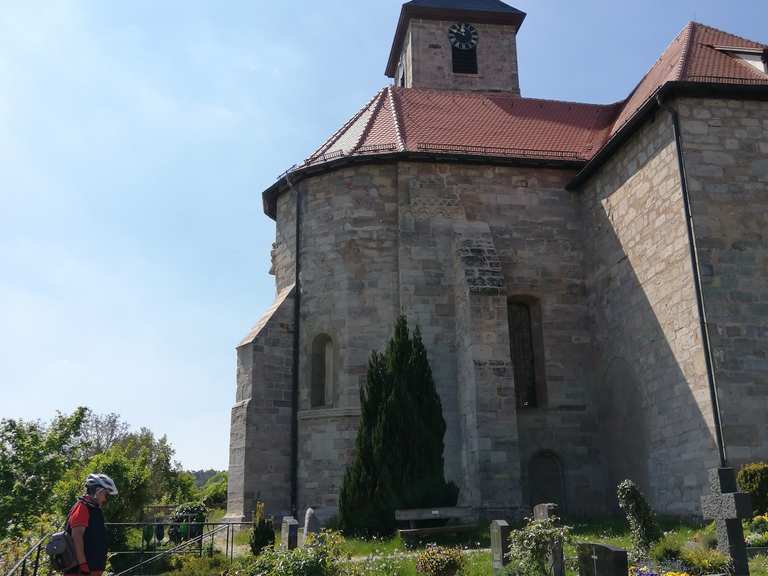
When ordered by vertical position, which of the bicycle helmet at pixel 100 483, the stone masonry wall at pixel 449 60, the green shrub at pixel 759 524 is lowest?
the green shrub at pixel 759 524

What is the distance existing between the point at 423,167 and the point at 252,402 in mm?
6793

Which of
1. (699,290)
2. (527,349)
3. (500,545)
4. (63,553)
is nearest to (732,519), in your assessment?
(500,545)

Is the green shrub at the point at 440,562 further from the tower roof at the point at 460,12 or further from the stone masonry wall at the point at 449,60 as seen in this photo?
the tower roof at the point at 460,12

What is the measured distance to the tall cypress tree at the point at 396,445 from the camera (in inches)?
523

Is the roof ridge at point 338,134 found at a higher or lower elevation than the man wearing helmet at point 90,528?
higher

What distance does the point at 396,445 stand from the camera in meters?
13.8

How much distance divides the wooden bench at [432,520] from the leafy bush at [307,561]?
3.81 metres

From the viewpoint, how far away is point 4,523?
69.8 feet

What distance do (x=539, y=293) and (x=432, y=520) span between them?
641 centimetres

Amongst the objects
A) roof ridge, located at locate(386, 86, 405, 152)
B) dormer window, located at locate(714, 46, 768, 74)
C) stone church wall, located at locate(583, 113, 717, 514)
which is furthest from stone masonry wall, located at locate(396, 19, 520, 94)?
dormer window, located at locate(714, 46, 768, 74)

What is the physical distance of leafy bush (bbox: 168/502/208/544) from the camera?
54.4 ft

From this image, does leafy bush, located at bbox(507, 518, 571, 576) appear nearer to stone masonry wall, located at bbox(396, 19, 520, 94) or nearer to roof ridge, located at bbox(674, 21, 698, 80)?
roof ridge, located at bbox(674, 21, 698, 80)

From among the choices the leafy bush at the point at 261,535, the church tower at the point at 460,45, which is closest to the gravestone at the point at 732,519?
the leafy bush at the point at 261,535

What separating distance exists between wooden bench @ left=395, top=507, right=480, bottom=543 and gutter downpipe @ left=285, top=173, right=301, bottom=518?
381 cm
